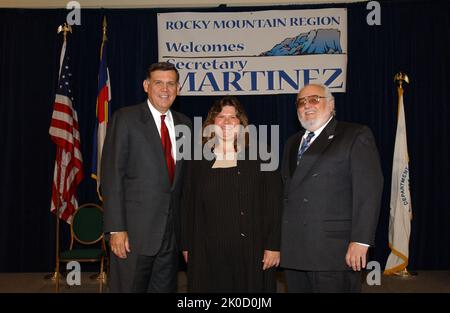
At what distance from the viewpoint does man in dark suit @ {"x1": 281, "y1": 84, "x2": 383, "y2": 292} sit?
2.65 meters

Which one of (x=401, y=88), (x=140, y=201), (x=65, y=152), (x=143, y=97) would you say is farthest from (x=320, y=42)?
(x=140, y=201)

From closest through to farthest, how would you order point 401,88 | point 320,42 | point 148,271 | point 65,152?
1. point 148,271
2. point 65,152
3. point 401,88
4. point 320,42

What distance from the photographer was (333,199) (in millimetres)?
2721

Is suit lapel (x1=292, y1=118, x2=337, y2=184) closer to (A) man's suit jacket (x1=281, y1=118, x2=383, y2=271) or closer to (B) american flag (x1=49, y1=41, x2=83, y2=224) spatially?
(A) man's suit jacket (x1=281, y1=118, x2=383, y2=271)

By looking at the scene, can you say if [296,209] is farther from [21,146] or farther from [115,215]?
[21,146]

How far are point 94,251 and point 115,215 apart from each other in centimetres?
292

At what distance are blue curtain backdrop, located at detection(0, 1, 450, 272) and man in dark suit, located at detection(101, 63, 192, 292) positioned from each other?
3.69 metres

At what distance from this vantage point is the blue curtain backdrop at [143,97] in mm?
6402

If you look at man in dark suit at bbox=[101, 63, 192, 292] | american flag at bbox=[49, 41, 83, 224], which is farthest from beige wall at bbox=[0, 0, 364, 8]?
man in dark suit at bbox=[101, 63, 192, 292]

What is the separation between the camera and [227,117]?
9.48 feet

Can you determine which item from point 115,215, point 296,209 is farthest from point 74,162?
point 296,209

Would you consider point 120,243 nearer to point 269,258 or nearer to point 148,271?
point 148,271

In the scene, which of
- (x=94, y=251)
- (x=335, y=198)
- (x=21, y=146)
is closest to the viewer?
(x=335, y=198)

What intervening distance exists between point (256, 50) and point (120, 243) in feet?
14.0
